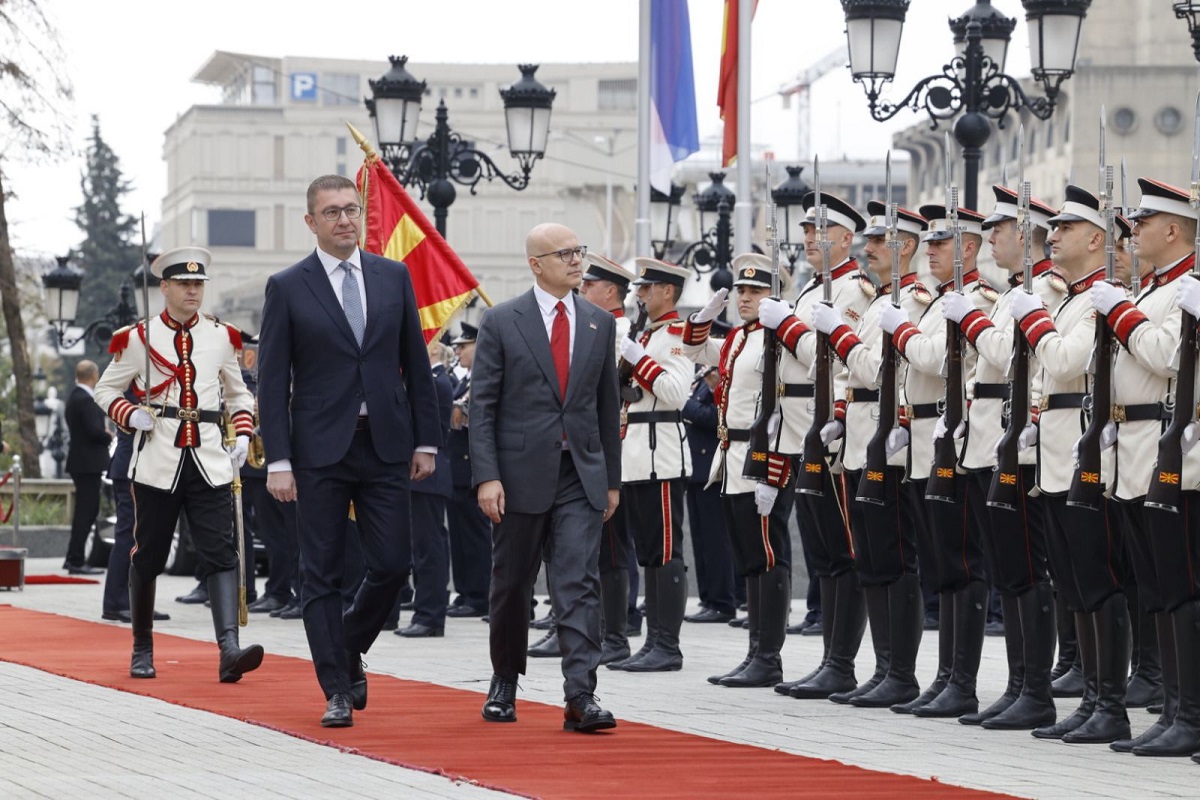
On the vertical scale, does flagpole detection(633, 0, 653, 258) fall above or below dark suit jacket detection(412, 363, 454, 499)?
above

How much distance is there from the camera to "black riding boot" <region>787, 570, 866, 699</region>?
10508 millimetres

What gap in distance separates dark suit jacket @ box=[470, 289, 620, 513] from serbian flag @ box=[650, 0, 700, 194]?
11.8 meters

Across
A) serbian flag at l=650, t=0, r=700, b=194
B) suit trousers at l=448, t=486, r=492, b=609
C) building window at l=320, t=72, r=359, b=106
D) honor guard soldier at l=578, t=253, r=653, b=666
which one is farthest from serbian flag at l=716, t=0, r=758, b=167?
building window at l=320, t=72, r=359, b=106

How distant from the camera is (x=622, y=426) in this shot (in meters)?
12.2

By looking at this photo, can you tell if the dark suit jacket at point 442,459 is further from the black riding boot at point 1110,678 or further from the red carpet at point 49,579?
the black riding boot at point 1110,678

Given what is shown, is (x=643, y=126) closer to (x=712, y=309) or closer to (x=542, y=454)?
(x=712, y=309)

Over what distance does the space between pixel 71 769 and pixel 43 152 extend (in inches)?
892

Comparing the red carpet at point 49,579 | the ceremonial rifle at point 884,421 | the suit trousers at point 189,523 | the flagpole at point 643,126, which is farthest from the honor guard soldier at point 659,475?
the red carpet at point 49,579

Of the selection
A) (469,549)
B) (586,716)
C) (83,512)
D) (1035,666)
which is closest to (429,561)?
(469,549)

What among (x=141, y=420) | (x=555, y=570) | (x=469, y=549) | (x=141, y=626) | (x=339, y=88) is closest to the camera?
(x=555, y=570)

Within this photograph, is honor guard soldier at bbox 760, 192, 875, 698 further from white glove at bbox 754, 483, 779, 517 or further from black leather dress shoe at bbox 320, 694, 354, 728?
black leather dress shoe at bbox 320, 694, 354, 728

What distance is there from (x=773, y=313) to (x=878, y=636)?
153cm

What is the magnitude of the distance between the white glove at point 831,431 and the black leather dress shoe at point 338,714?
2.59 meters

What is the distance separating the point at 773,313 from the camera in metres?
10.4
